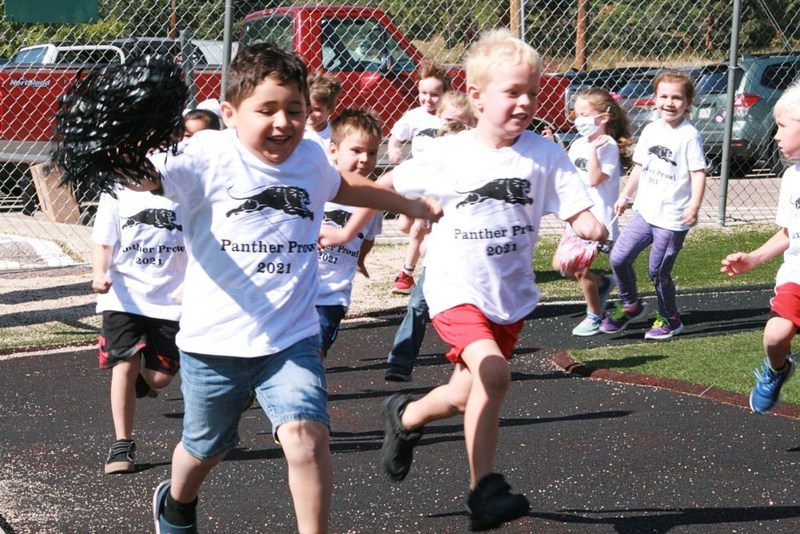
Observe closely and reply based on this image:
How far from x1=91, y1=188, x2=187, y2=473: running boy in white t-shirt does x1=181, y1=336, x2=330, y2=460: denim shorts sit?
1636mm

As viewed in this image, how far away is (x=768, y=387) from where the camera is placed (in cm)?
541

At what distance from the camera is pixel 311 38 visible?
1184 centimetres

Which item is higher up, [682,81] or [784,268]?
[682,81]

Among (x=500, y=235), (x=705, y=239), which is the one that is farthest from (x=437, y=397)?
(x=705, y=239)

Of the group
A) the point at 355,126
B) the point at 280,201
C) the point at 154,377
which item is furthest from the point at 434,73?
the point at 280,201

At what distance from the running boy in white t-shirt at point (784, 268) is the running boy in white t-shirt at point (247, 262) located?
2359mm

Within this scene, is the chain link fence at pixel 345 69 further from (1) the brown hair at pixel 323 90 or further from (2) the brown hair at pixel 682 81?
(2) the brown hair at pixel 682 81

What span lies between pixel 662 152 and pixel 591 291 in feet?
3.30

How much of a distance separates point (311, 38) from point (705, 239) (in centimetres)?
423

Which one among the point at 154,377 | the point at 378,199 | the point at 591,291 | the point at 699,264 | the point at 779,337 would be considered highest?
Result: the point at 378,199

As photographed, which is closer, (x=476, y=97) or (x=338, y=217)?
(x=476, y=97)

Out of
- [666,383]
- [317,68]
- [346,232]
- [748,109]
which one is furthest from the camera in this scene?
[748,109]

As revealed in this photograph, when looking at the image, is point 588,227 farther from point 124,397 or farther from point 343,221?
point 124,397

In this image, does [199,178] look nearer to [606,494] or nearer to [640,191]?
[606,494]
